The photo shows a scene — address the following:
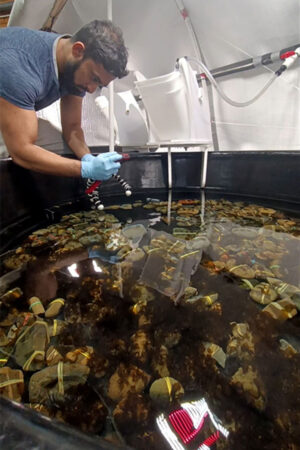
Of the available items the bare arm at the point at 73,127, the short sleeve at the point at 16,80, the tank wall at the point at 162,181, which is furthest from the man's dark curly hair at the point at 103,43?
the tank wall at the point at 162,181

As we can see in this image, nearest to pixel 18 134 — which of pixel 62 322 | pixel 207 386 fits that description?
pixel 62 322

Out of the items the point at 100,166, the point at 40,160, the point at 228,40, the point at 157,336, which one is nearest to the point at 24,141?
the point at 40,160

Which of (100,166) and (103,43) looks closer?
(103,43)

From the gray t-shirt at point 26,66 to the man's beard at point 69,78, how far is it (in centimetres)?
6

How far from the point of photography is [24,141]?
0.96 m

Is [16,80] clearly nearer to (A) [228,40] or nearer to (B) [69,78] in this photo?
(B) [69,78]

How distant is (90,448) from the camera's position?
0.14 metres

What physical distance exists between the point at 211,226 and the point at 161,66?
1941 mm

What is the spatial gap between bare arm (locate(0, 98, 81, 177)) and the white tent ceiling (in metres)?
1.35

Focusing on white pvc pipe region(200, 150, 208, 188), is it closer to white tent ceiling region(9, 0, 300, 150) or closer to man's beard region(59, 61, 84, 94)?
white tent ceiling region(9, 0, 300, 150)

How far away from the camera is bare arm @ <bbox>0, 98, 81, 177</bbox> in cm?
91

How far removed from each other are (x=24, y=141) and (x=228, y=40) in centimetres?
182

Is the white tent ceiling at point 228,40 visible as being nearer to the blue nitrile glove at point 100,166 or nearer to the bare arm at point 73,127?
the bare arm at point 73,127

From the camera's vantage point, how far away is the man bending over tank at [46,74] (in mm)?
909
